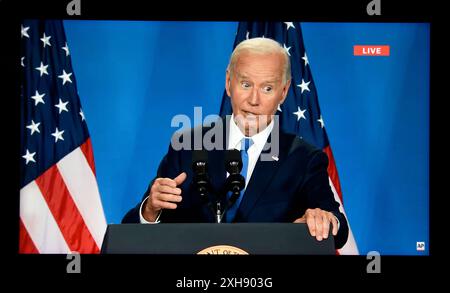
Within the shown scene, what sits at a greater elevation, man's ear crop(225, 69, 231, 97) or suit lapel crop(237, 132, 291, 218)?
man's ear crop(225, 69, 231, 97)

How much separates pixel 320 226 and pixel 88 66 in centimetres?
207

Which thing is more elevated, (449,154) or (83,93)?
(83,93)

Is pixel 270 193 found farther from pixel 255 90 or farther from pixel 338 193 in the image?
pixel 255 90

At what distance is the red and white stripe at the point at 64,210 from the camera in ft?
15.8

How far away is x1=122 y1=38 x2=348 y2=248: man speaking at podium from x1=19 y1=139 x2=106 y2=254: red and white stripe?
0.26 meters

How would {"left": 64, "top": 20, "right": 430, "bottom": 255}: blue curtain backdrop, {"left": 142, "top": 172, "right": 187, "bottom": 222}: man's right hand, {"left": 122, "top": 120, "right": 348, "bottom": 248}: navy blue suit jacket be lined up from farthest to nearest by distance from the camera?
{"left": 64, "top": 20, "right": 430, "bottom": 255}: blue curtain backdrop → {"left": 122, "top": 120, "right": 348, "bottom": 248}: navy blue suit jacket → {"left": 142, "top": 172, "right": 187, "bottom": 222}: man's right hand

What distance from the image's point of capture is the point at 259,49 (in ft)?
16.0

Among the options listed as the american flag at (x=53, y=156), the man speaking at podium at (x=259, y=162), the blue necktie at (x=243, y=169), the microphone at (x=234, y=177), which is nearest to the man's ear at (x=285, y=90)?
the man speaking at podium at (x=259, y=162)

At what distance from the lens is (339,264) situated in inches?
191

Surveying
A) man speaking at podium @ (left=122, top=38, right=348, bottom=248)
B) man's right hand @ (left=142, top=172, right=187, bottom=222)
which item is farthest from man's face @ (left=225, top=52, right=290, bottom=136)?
man's right hand @ (left=142, top=172, right=187, bottom=222)

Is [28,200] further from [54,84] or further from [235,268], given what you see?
[235,268]

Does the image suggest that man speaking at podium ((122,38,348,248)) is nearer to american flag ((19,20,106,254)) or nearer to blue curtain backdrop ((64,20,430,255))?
blue curtain backdrop ((64,20,430,255))

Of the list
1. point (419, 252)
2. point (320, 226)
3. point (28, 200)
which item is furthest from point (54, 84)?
point (419, 252)

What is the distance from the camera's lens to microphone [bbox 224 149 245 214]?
3783mm
